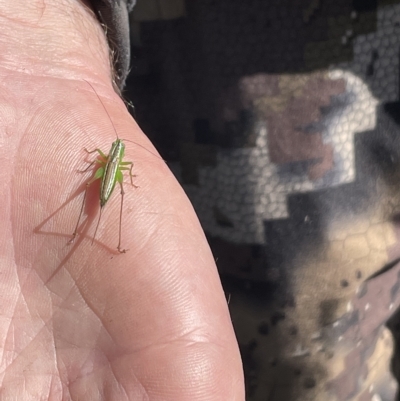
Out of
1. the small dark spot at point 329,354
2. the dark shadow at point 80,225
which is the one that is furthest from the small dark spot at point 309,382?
the dark shadow at point 80,225

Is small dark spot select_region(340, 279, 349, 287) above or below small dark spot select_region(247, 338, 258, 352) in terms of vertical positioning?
above

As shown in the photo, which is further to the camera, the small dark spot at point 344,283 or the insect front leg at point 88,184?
the small dark spot at point 344,283

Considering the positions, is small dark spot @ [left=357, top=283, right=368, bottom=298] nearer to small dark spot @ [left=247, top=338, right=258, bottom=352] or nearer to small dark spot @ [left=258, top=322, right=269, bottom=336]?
small dark spot @ [left=258, top=322, right=269, bottom=336]

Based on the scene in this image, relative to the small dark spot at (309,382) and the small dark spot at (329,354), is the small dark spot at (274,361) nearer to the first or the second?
the small dark spot at (309,382)

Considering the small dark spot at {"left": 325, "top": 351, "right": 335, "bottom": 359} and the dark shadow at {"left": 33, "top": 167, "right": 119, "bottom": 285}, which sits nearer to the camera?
the dark shadow at {"left": 33, "top": 167, "right": 119, "bottom": 285}

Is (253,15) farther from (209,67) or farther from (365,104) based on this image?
(365,104)

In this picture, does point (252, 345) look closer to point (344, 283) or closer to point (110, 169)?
point (344, 283)

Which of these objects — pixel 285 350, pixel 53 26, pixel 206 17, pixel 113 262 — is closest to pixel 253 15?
pixel 206 17

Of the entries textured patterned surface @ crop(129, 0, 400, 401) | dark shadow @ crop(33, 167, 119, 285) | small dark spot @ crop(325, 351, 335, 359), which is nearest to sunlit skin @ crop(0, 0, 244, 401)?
dark shadow @ crop(33, 167, 119, 285)
